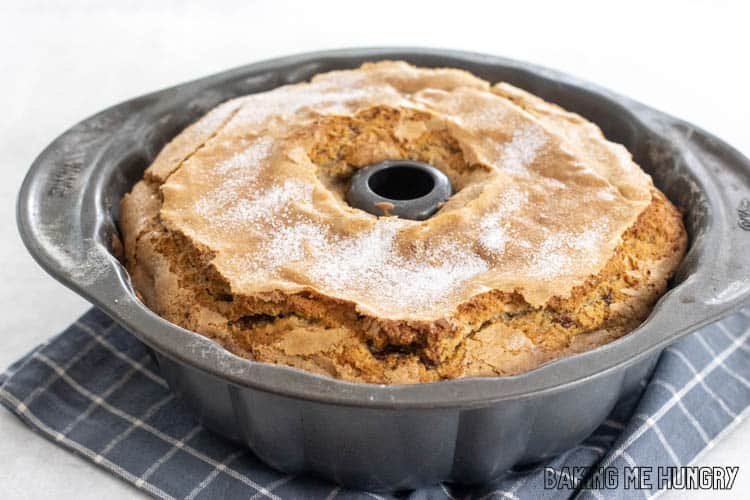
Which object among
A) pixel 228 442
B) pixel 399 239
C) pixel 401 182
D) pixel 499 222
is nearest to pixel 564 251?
pixel 499 222

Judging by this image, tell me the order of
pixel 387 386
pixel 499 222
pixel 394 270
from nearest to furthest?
pixel 387 386, pixel 394 270, pixel 499 222

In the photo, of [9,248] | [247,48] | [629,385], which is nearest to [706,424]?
[629,385]

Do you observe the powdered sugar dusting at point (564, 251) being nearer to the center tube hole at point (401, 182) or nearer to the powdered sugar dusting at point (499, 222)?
the powdered sugar dusting at point (499, 222)

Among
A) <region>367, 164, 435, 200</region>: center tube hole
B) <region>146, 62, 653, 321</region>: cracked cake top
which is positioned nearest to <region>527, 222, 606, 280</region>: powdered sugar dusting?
<region>146, 62, 653, 321</region>: cracked cake top

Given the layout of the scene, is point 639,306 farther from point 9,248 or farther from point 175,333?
point 9,248

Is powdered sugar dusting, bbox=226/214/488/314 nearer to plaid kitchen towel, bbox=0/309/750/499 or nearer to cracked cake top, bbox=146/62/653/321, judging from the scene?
cracked cake top, bbox=146/62/653/321

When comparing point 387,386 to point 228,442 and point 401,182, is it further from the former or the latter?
point 401,182

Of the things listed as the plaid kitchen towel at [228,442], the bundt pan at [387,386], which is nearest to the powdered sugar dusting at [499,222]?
the bundt pan at [387,386]
